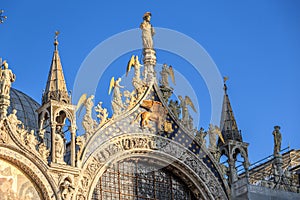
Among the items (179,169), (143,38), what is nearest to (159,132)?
(179,169)

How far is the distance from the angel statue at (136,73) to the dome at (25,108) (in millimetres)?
5271

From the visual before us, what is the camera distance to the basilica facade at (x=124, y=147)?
2741 centimetres

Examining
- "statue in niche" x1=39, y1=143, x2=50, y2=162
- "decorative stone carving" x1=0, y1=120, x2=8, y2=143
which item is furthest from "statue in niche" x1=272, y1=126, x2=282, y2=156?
"decorative stone carving" x1=0, y1=120, x2=8, y2=143

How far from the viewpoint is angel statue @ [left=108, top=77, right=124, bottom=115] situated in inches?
1203

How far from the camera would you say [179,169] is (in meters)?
31.6

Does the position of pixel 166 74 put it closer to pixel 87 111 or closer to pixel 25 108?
pixel 87 111

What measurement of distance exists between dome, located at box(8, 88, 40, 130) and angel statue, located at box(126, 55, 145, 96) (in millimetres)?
5271

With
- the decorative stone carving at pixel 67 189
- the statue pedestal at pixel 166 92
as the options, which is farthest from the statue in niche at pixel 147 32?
the decorative stone carving at pixel 67 189

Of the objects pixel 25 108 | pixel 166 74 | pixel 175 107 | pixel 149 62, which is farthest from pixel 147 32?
pixel 25 108

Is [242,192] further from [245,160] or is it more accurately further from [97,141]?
[97,141]

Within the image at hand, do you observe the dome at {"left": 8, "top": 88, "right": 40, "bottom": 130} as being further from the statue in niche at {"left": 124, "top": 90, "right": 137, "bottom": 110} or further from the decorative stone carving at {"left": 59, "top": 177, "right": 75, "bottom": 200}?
the decorative stone carving at {"left": 59, "top": 177, "right": 75, "bottom": 200}

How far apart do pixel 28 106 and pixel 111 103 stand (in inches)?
251

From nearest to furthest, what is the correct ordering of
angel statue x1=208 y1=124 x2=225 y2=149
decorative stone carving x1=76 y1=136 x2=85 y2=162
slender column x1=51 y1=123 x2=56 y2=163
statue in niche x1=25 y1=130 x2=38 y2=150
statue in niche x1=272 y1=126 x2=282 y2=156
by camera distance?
statue in niche x1=25 y1=130 x2=38 y2=150
slender column x1=51 y1=123 x2=56 y2=163
decorative stone carving x1=76 y1=136 x2=85 y2=162
angel statue x1=208 y1=124 x2=225 y2=149
statue in niche x1=272 y1=126 x2=282 y2=156

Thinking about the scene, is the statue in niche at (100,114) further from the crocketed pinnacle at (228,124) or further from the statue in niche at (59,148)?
the crocketed pinnacle at (228,124)
